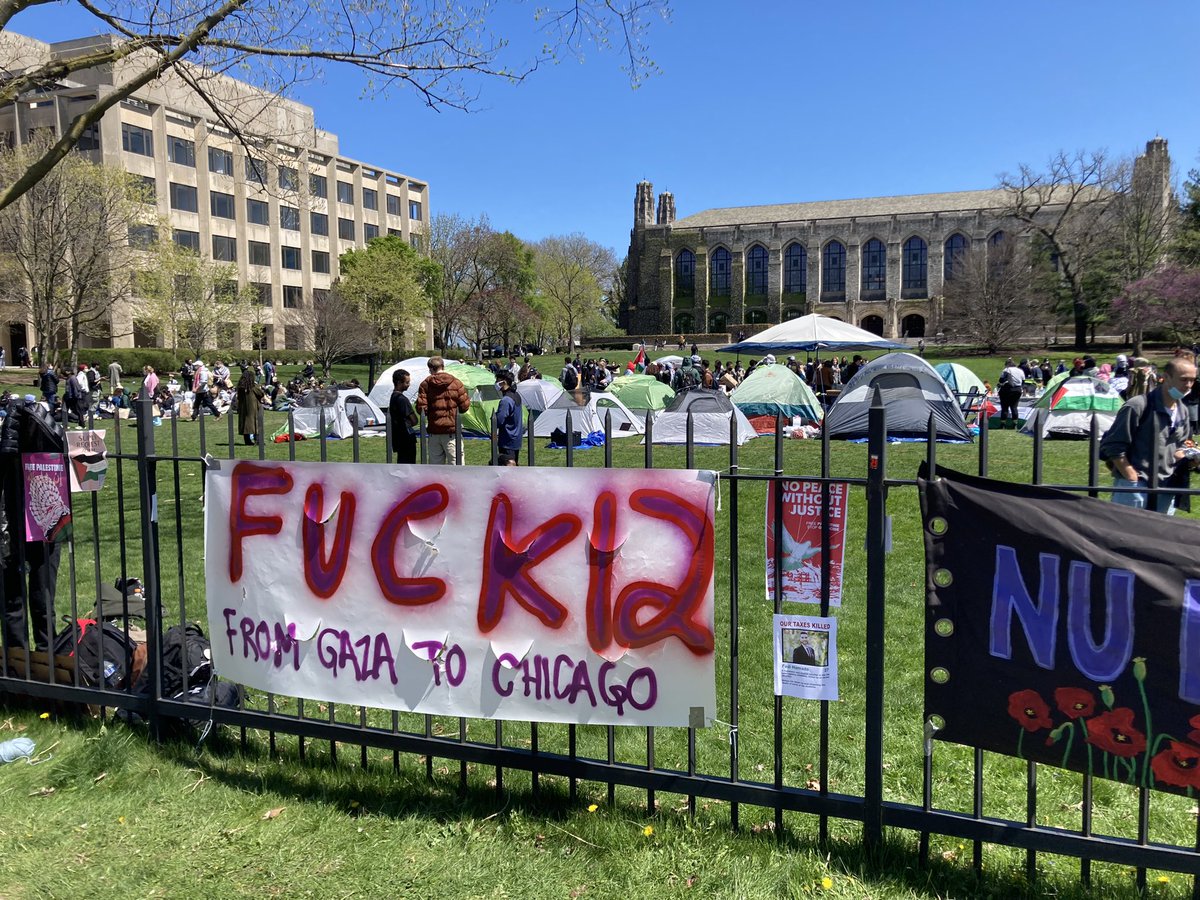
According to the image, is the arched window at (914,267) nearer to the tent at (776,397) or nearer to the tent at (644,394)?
the tent at (776,397)

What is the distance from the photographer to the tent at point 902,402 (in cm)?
1794

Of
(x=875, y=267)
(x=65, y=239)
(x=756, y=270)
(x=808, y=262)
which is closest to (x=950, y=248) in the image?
(x=875, y=267)

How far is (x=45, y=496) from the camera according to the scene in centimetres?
444

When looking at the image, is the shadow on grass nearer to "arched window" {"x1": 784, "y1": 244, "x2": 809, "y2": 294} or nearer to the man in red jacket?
the man in red jacket

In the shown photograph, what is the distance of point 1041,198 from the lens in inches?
2399

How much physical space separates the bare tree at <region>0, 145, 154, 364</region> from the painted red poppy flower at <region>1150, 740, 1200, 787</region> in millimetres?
33556

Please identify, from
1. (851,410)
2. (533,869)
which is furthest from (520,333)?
(533,869)

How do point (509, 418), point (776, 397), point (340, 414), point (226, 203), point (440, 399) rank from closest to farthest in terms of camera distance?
1. point (509, 418)
2. point (440, 399)
3. point (340, 414)
4. point (776, 397)
5. point (226, 203)

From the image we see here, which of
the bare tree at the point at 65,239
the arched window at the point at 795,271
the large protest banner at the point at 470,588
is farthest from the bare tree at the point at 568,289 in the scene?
the large protest banner at the point at 470,588

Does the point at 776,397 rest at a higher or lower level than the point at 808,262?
lower

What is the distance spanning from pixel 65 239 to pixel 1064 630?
115 feet

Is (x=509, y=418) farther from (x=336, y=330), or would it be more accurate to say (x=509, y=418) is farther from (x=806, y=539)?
(x=336, y=330)

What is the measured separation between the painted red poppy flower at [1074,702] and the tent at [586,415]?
14.9 meters

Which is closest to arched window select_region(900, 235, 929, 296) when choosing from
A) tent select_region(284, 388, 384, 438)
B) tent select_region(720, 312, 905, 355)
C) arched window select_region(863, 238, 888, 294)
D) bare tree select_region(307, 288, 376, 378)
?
arched window select_region(863, 238, 888, 294)
